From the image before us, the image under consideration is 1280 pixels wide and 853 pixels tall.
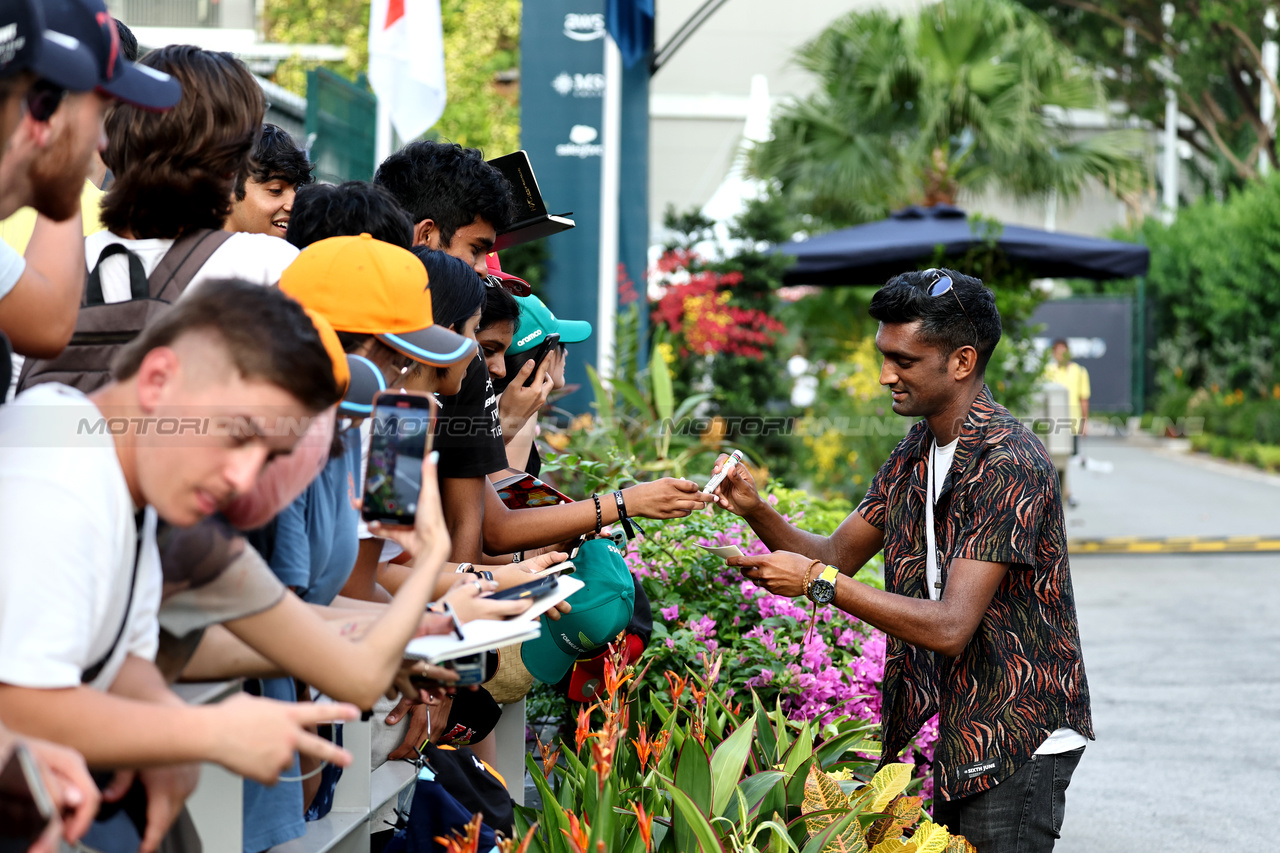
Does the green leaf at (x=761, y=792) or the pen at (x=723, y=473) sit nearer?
the green leaf at (x=761, y=792)

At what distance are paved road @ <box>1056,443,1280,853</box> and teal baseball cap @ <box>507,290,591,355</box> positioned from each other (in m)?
2.77

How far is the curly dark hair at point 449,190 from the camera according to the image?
304 cm

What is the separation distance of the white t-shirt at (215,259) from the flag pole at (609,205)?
260 inches

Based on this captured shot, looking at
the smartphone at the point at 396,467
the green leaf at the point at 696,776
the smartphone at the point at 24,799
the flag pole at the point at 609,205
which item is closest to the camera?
the smartphone at the point at 24,799

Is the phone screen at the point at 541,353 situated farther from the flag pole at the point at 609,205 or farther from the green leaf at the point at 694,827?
the flag pole at the point at 609,205

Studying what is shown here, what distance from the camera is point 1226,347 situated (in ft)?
71.8

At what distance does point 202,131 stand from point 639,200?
7.82m

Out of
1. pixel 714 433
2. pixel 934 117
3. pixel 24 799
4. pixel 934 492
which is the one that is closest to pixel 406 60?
pixel 714 433

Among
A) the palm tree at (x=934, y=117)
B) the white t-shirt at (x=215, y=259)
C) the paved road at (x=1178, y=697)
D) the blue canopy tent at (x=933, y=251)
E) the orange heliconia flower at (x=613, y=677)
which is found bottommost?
the paved road at (x=1178, y=697)

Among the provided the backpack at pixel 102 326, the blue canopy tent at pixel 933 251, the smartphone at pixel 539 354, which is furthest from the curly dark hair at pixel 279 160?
A: the blue canopy tent at pixel 933 251

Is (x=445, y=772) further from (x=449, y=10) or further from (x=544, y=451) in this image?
(x=449, y=10)

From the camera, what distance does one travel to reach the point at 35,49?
146 centimetres

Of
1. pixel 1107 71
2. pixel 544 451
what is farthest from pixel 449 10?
pixel 544 451

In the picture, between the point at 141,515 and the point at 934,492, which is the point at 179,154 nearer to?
the point at 141,515
